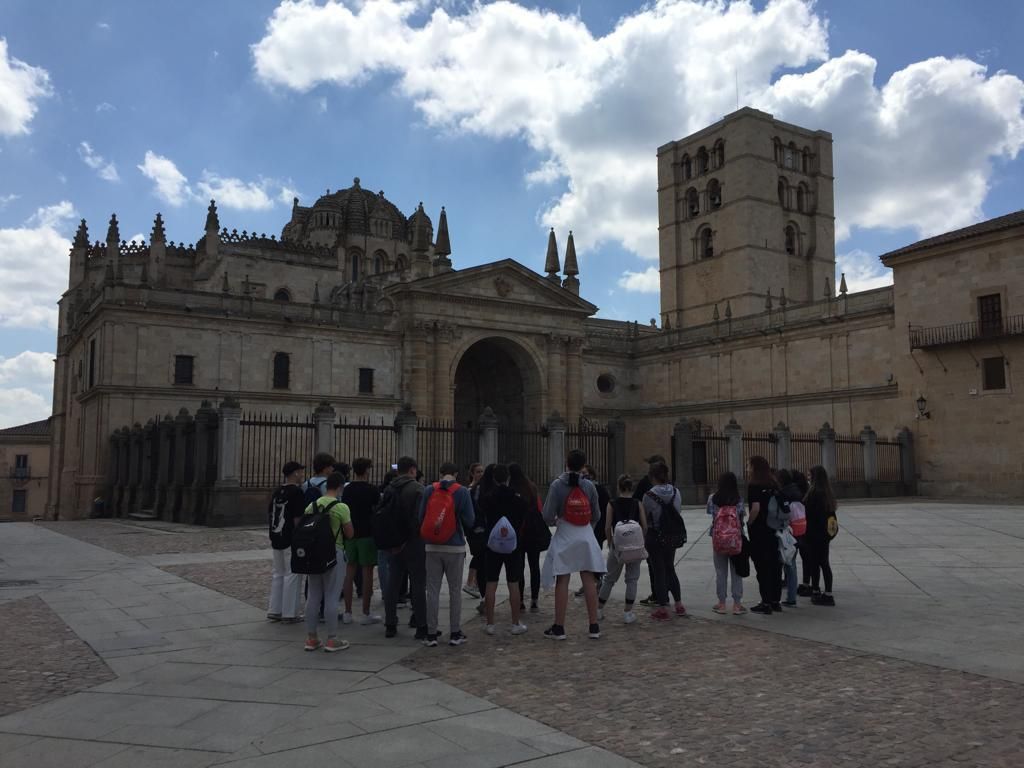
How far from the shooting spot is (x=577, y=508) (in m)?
8.04

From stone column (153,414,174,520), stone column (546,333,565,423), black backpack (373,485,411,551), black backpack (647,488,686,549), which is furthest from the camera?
stone column (546,333,565,423)

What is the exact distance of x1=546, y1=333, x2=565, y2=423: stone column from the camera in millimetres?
41844

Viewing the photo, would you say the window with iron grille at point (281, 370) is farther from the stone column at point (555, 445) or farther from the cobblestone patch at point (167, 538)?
the stone column at point (555, 445)

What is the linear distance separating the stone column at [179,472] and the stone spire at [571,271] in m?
23.9

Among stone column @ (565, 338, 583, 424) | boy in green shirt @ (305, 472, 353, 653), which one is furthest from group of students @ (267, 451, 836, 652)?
stone column @ (565, 338, 583, 424)

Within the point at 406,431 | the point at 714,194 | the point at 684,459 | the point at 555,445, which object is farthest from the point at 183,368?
the point at 714,194

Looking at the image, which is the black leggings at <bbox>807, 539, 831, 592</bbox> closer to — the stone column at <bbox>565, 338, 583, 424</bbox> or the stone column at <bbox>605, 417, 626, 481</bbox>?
the stone column at <bbox>605, 417, 626, 481</bbox>

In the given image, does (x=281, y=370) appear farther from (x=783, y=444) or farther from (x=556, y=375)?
(x=783, y=444)

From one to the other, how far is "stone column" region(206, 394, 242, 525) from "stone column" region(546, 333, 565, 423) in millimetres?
21998

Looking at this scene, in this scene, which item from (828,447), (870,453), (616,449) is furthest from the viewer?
(870,453)

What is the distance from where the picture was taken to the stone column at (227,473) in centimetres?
2100

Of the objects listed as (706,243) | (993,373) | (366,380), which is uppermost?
(706,243)

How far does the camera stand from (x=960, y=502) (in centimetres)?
2803

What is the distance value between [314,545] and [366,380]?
31.7 meters
